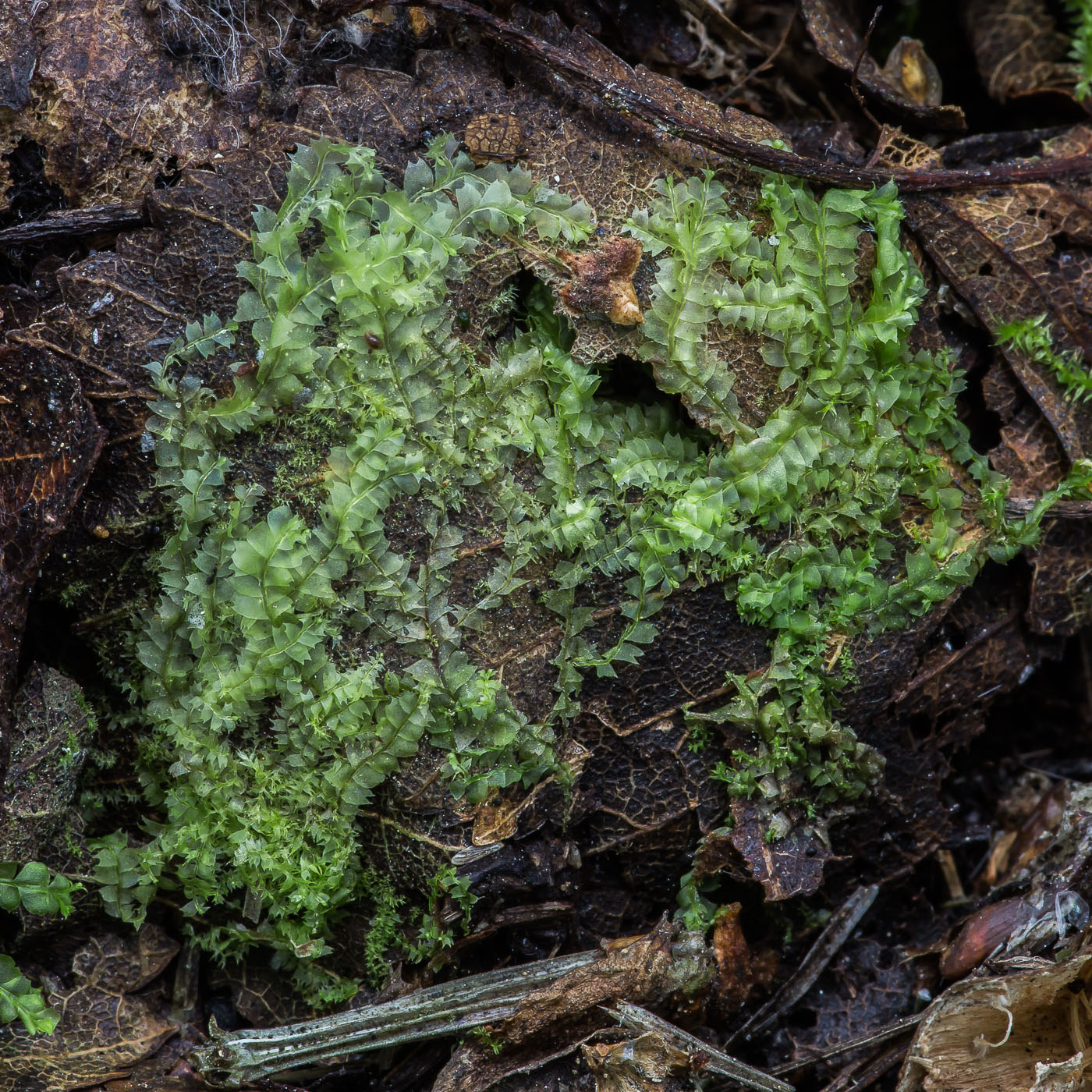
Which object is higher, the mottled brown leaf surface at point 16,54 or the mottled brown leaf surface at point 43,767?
the mottled brown leaf surface at point 16,54

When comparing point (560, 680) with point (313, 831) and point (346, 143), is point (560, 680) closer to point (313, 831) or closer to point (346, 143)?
point (313, 831)

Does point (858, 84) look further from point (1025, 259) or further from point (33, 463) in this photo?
point (33, 463)

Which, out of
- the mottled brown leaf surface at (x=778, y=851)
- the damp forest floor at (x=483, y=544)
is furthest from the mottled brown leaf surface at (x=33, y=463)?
the mottled brown leaf surface at (x=778, y=851)

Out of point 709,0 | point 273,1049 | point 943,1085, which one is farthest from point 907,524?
point 273,1049

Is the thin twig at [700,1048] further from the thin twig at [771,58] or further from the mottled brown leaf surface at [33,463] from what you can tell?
the thin twig at [771,58]

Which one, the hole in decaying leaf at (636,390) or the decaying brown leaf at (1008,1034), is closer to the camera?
the decaying brown leaf at (1008,1034)

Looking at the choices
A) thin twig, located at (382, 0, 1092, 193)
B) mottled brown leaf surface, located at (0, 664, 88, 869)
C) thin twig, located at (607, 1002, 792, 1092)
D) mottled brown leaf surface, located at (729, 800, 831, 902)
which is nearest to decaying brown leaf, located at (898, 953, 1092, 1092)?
thin twig, located at (607, 1002, 792, 1092)
